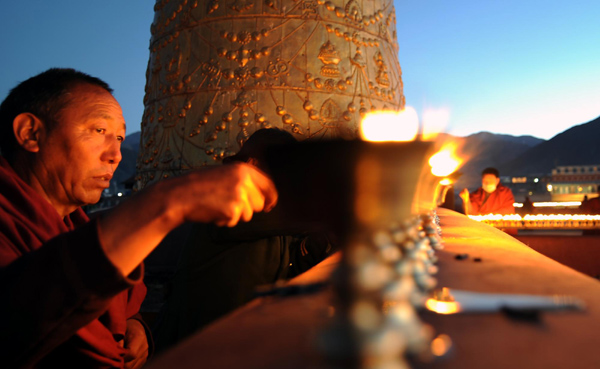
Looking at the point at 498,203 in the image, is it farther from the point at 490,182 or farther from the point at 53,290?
the point at 53,290

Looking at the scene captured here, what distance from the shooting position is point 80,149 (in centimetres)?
103

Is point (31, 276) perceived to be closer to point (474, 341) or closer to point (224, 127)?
point (474, 341)

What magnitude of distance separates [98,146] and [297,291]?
0.74 meters

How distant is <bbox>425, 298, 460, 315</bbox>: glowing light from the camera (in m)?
0.52

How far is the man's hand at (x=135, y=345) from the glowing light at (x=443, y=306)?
95 centimetres

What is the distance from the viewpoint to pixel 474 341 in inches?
16.7

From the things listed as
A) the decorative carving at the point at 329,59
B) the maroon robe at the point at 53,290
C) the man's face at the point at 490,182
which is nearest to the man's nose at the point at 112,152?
the maroon robe at the point at 53,290

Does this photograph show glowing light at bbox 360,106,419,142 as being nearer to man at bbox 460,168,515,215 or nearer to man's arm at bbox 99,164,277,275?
man's arm at bbox 99,164,277,275

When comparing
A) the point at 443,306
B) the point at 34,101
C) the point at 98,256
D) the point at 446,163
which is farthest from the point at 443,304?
the point at 34,101

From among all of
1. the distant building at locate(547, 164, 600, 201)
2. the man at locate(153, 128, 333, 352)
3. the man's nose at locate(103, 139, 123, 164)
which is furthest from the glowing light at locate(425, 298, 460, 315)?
the distant building at locate(547, 164, 600, 201)

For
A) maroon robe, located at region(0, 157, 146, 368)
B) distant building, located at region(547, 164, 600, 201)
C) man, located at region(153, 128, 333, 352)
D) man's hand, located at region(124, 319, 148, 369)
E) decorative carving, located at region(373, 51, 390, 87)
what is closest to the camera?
maroon robe, located at region(0, 157, 146, 368)

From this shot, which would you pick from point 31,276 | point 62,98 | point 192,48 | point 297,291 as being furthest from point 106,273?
point 192,48

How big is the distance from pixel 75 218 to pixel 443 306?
3.60 feet

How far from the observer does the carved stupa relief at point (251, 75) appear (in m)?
3.17
